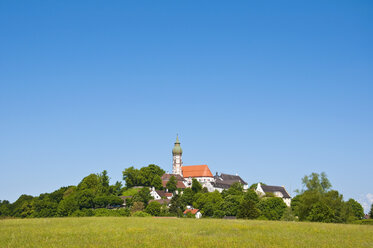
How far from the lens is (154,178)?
495 ft

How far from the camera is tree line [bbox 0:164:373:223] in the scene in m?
81.8

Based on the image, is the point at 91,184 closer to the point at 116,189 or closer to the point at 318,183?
the point at 116,189

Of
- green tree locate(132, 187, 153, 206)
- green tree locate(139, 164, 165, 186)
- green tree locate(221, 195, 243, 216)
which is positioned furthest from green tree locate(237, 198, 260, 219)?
green tree locate(139, 164, 165, 186)

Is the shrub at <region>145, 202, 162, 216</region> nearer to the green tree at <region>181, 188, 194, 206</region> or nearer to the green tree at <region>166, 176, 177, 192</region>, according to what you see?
the green tree at <region>181, 188, 194, 206</region>

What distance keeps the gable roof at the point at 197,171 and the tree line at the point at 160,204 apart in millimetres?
31127

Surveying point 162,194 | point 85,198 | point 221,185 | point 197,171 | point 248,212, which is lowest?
point 248,212

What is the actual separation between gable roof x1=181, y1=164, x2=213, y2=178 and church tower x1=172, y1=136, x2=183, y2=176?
336 centimetres

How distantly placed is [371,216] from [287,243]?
280ft

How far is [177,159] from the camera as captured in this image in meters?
195

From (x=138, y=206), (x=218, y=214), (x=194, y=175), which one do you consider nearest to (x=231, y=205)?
(x=218, y=214)

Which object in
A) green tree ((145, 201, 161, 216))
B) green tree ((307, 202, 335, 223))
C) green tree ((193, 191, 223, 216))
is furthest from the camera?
green tree ((193, 191, 223, 216))

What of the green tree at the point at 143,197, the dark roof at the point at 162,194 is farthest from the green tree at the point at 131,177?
the green tree at the point at 143,197

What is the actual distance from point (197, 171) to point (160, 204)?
70.3 metres

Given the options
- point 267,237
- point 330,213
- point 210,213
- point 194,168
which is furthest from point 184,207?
point 267,237
